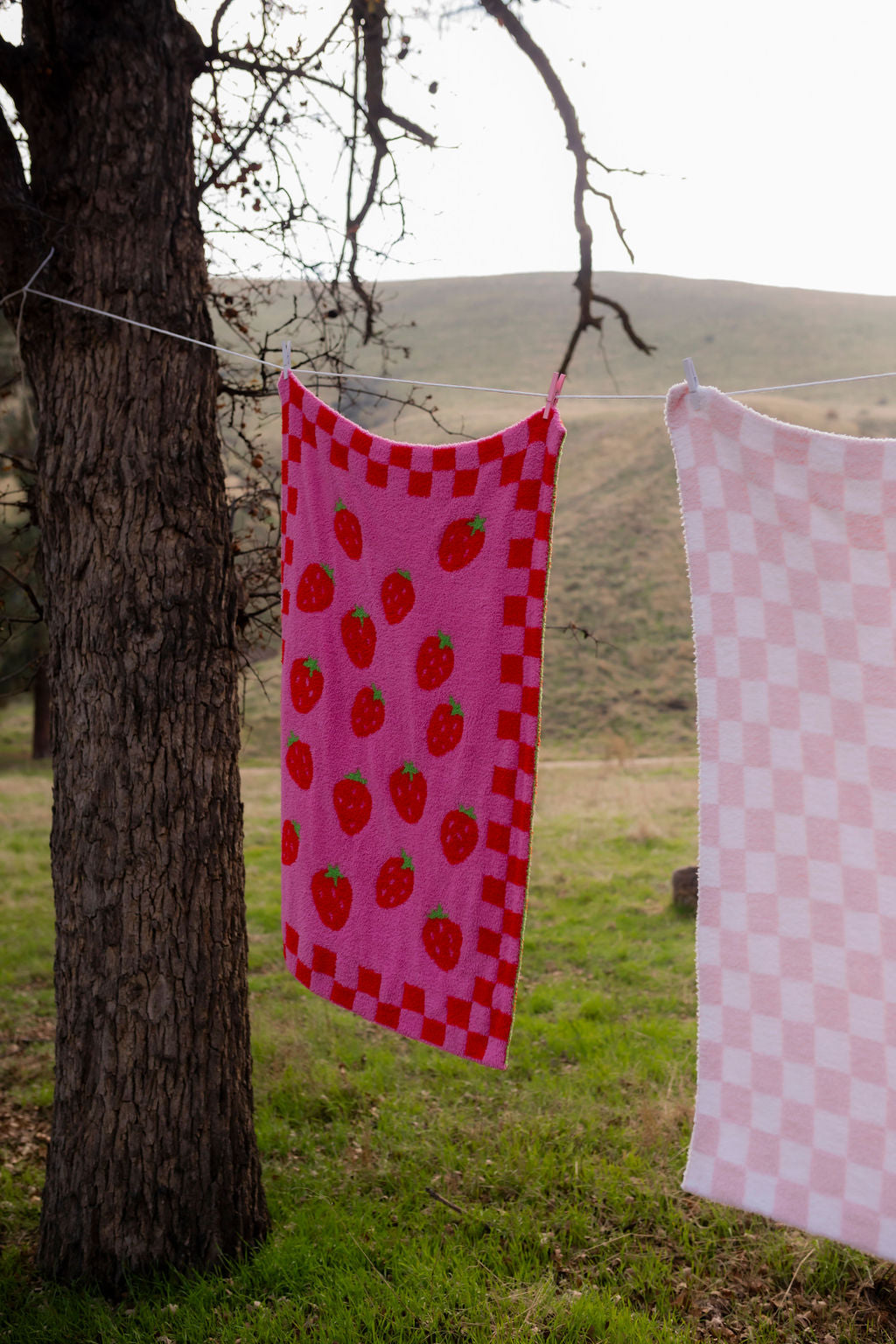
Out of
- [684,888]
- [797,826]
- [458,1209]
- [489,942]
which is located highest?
[797,826]

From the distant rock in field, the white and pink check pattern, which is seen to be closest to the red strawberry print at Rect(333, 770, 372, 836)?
the white and pink check pattern

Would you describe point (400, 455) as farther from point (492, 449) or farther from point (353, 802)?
point (353, 802)

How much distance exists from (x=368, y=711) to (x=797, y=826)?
3.95ft

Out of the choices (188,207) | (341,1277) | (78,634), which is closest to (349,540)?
(78,634)

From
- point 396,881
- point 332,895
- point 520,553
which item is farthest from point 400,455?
point 332,895

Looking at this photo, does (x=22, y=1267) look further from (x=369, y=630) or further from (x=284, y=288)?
(x=284, y=288)

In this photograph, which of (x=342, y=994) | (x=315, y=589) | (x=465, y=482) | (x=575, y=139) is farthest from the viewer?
(x=575, y=139)

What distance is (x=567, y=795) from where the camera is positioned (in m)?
13.6

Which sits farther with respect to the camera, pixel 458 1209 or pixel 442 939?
pixel 458 1209

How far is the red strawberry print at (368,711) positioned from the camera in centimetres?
266

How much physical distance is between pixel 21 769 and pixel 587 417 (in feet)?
106

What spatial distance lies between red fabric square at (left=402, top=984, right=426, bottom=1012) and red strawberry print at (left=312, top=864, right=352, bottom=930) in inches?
11.3

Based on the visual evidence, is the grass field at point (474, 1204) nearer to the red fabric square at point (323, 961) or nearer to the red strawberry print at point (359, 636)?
the red fabric square at point (323, 961)

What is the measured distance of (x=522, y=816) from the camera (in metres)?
2.30
